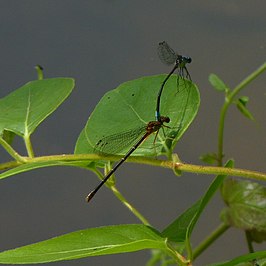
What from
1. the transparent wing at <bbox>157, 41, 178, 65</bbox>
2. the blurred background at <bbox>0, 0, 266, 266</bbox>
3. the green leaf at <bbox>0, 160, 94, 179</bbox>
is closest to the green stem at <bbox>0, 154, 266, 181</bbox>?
the green leaf at <bbox>0, 160, 94, 179</bbox>

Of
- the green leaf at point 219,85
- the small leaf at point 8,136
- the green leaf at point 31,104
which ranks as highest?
the green leaf at point 219,85

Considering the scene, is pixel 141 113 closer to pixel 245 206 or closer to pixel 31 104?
pixel 31 104

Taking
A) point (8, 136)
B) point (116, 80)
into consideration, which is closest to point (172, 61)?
point (8, 136)

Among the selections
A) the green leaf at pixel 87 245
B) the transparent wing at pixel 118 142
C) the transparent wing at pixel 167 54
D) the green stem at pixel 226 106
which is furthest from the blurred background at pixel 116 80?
the green leaf at pixel 87 245

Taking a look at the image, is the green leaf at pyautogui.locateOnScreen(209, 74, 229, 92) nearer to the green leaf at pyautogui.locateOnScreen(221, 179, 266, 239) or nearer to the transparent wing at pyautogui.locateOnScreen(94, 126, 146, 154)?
the green leaf at pyautogui.locateOnScreen(221, 179, 266, 239)

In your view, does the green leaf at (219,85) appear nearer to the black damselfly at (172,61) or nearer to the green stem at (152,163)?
the black damselfly at (172,61)

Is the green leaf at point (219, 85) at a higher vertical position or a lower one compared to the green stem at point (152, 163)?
higher
